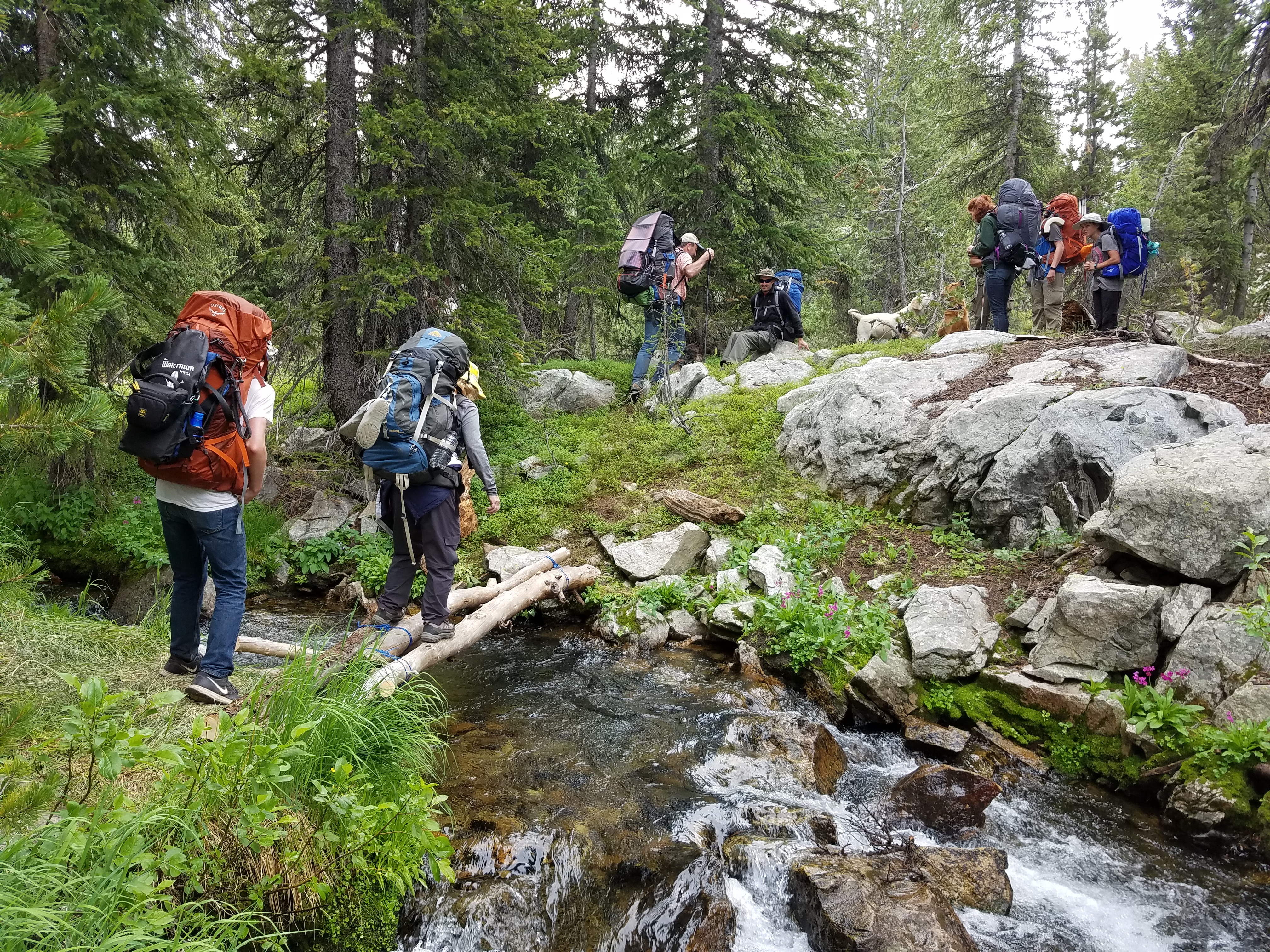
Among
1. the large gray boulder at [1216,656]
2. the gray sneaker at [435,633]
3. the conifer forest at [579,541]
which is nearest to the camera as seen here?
the conifer forest at [579,541]

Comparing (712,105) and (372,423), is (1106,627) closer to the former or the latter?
(372,423)

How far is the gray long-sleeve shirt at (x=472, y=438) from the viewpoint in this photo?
547cm

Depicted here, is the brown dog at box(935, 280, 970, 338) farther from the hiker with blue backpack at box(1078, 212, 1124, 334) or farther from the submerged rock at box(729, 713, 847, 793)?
the submerged rock at box(729, 713, 847, 793)

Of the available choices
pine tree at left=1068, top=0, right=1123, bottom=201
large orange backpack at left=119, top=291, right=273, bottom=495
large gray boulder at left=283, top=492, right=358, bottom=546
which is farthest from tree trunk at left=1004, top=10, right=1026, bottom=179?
large orange backpack at left=119, top=291, right=273, bottom=495

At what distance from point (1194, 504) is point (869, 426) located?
13.9 ft

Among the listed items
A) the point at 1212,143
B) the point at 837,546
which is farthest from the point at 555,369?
the point at 1212,143

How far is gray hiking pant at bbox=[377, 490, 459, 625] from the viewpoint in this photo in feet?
17.7

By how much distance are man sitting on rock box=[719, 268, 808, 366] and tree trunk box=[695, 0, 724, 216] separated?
186 cm

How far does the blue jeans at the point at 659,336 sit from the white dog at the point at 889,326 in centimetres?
463

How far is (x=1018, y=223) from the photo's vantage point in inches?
415

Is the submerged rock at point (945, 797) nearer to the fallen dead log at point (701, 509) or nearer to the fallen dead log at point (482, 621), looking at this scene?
the fallen dead log at point (482, 621)

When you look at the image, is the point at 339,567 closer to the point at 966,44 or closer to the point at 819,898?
the point at 819,898

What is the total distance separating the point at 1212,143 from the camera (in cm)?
1162

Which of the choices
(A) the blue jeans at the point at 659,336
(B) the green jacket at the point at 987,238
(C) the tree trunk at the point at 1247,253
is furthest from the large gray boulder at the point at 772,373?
(C) the tree trunk at the point at 1247,253
